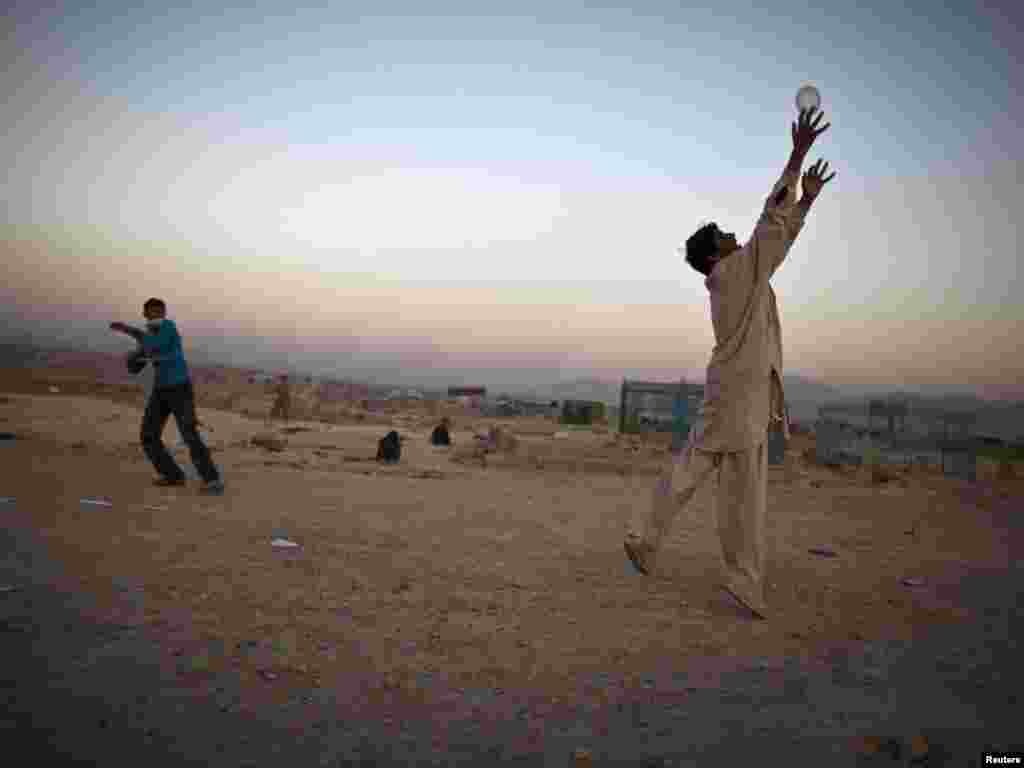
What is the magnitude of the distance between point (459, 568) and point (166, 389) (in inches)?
162

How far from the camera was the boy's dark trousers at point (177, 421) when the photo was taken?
269 inches

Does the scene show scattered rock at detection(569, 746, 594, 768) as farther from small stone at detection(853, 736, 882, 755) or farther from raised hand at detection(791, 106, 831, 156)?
raised hand at detection(791, 106, 831, 156)

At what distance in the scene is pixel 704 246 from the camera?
411cm

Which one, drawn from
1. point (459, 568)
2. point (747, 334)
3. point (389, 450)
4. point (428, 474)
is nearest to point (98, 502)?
point (459, 568)

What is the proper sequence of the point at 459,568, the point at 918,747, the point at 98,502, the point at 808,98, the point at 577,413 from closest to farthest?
the point at 918,747 → the point at 808,98 → the point at 459,568 → the point at 98,502 → the point at 577,413

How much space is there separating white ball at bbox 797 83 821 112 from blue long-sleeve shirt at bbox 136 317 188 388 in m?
6.11

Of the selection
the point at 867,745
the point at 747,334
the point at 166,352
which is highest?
the point at 747,334

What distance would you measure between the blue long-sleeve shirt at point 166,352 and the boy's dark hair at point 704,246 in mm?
5385

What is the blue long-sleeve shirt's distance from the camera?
6.80m

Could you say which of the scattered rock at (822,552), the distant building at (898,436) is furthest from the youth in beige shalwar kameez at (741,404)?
the distant building at (898,436)

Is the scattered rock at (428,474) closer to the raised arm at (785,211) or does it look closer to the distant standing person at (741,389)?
the distant standing person at (741,389)

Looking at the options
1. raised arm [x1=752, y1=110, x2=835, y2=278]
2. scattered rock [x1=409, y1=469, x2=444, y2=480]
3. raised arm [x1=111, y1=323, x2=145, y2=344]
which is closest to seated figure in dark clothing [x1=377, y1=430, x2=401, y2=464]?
scattered rock [x1=409, y1=469, x2=444, y2=480]

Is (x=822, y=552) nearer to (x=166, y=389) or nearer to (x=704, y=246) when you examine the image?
(x=704, y=246)

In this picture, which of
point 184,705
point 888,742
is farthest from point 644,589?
point 184,705
